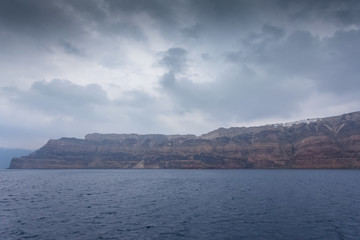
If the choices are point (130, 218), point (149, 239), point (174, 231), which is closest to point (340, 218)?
point (174, 231)

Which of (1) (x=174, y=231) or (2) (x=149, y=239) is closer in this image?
(2) (x=149, y=239)

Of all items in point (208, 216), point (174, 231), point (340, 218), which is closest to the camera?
point (174, 231)

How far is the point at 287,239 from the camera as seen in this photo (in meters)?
24.0

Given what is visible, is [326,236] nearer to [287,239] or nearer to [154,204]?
[287,239]

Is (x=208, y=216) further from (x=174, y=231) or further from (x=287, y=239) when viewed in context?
(x=287, y=239)

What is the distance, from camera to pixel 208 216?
34.4 metres

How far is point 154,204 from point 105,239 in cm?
2074

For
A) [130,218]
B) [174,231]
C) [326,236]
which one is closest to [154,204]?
[130,218]

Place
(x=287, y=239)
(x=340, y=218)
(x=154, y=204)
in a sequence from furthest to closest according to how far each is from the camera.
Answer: (x=154, y=204) < (x=340, y=218) < (x=287, y=239)

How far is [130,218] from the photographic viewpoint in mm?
33531

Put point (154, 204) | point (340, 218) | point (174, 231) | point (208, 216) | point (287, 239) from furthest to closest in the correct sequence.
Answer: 1. point (154, 204)
2. point (208, 216)
3. point (340, 218)
4. point (174, 231)
5. point (287, 239)

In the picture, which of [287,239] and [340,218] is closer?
[287,239]

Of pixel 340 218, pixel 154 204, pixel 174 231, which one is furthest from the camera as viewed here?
pixel 154 204

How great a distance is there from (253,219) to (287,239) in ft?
28.0
